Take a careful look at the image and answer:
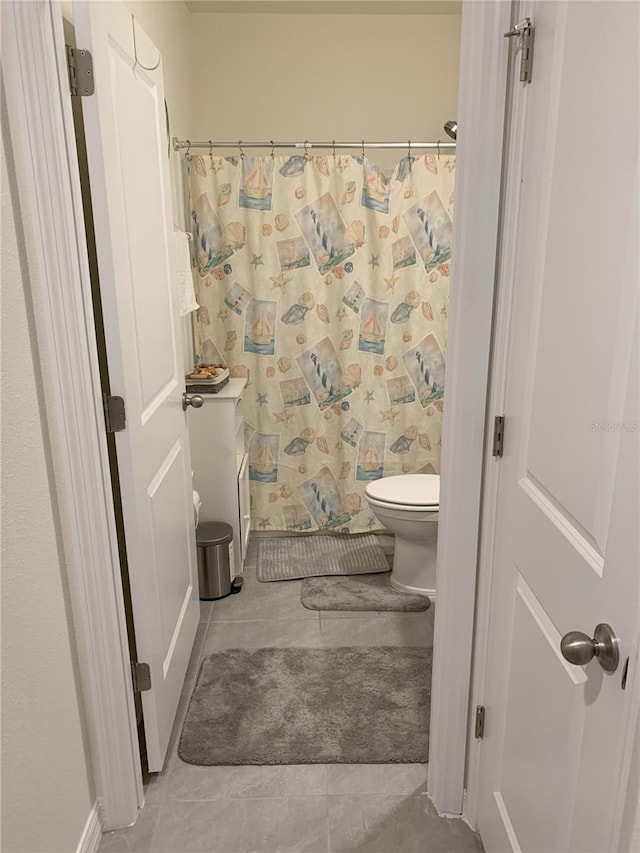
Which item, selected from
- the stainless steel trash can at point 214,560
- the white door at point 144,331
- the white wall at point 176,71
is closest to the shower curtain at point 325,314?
the white wall at point 176,71

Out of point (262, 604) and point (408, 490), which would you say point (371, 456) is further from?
point (262, 604)

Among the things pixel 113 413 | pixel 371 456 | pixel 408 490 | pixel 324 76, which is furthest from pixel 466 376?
pixel 324 76

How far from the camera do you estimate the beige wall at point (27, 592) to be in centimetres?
115

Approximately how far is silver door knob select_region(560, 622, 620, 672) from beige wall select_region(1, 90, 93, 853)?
0.96 metres

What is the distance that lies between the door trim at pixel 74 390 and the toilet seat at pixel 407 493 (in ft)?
4.43

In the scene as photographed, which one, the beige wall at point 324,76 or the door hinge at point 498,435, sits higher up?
the beige wall at point 324,76

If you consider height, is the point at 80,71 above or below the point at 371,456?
above

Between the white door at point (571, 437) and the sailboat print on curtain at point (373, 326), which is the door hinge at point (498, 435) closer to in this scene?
the white door at point (571, 437)

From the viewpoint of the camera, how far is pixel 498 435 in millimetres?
1412

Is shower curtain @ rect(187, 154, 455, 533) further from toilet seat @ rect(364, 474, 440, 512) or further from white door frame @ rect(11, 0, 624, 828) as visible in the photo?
white door frame @ rect(11, 0, 624, 828)

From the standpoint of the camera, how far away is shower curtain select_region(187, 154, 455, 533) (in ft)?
9.72

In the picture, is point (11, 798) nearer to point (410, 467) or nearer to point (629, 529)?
point (629, 529)

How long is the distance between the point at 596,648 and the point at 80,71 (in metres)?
1.43

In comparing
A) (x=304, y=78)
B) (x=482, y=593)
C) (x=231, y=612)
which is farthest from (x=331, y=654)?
(x=304, y=78)
